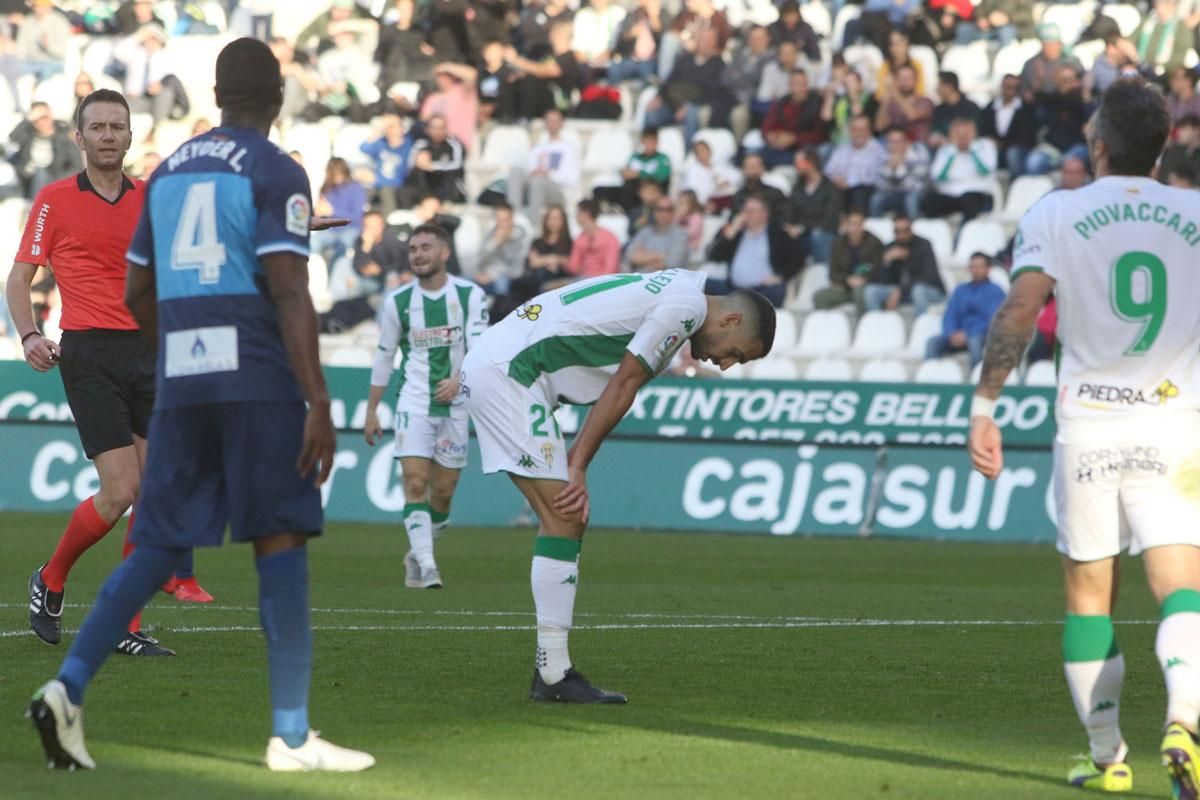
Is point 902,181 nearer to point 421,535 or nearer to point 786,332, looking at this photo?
point 786,332

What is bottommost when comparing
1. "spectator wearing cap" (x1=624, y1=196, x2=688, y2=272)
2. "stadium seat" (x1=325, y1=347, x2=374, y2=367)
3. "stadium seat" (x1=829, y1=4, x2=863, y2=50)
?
"stadium seat" (x1=325, y1=347, x2=374, y2=367)

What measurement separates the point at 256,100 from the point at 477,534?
13.4 m

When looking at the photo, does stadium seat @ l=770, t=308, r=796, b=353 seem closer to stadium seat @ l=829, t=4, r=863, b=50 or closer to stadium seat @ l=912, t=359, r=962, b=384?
stadium seat @ l=912, t=359, r=962, b=384

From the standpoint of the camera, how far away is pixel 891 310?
77.3ft

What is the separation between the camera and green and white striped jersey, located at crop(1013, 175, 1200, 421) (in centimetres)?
618

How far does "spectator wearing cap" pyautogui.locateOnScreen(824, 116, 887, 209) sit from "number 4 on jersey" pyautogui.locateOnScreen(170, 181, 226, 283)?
18.6 metres

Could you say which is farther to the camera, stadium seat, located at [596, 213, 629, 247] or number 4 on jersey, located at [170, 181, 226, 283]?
stadium seat, located at [596, 213, 629, 247]

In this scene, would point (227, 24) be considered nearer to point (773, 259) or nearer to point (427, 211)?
point (427, 211)

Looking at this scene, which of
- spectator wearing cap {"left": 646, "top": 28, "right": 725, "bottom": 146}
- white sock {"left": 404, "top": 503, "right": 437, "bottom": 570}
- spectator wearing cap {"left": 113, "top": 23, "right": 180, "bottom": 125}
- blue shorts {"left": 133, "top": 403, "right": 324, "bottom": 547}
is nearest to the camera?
blue shorts {"left": 133, "top": 403, "right": 324, "bottom": 547}

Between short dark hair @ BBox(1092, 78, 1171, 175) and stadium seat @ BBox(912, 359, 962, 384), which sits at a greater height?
short dark hair @ BBox(1092, 78, 1171, 175)

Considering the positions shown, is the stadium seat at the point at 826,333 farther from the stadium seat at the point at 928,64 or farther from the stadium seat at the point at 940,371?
the stadium seat at the point at 928,64

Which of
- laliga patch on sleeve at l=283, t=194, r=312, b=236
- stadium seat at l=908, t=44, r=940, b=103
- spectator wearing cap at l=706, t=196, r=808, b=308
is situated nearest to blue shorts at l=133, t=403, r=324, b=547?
laliga patch on sleeve at l=283, t=194, r=312, b=236

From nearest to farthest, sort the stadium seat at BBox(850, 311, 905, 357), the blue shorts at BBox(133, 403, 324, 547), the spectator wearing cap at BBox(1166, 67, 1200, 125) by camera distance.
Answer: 1. the blue shorts at BBox(133, 403, 324, 547)
2. the spectator wearing cap at BBox(1166, 67, 1200, 125)
3. the stadium seat at BBox(850, 311, 905, 357)

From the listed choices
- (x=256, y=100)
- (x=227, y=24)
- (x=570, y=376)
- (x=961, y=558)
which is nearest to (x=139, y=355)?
(x=570, y=376)
